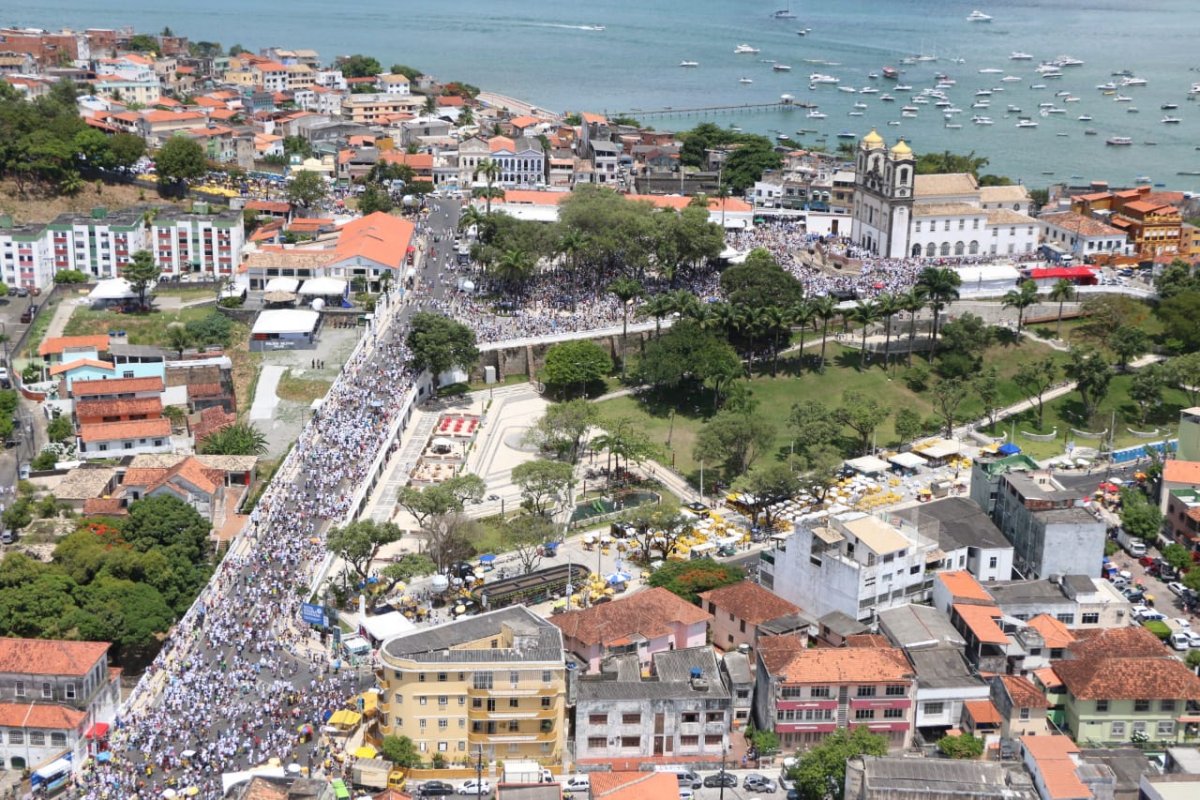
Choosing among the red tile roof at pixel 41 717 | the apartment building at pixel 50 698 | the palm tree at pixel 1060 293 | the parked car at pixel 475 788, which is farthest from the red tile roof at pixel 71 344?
the palm tree at pixel 1060 293

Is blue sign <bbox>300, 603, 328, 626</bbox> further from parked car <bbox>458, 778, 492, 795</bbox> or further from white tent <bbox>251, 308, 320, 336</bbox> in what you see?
white tent <bbox>251, 308, 320, 336</bbox>

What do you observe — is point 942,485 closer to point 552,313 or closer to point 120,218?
point 552,313

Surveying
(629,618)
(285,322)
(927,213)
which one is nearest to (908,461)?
(629,618)

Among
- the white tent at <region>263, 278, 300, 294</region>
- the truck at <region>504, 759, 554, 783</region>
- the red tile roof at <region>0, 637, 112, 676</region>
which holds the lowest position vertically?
the truck at <region>504, 759, 554, 783</region>

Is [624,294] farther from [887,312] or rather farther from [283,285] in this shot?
[283,285]

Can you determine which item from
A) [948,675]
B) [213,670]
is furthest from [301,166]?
[948,675]

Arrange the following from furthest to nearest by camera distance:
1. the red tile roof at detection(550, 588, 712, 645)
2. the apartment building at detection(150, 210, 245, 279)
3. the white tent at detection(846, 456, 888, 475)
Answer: the apartment building at detection(150, 210, 245, 279)
the white tent at detection(846, 456, 888, 475)
the red tile roof at detection(550, 588, 712, 645)

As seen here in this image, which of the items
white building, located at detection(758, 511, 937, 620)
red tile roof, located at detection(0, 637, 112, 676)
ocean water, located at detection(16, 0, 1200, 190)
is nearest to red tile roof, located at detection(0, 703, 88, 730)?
red tile roof, located at detection(0, 637, 112, 676)
